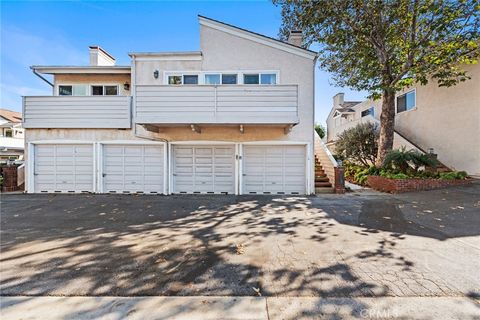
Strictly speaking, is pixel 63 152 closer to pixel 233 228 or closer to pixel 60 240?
pixel 60 240

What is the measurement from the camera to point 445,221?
232 inches

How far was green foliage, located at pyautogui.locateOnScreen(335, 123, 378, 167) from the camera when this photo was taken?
1359cm

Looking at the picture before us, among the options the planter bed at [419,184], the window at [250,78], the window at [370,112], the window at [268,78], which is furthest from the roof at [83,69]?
the window at [370,112]

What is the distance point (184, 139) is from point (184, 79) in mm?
2773

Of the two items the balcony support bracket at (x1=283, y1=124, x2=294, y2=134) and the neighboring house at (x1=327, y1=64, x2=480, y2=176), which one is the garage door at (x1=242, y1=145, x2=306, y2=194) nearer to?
the balcony support bracket at (x1=283, y1=124, x2=294, y2=134)

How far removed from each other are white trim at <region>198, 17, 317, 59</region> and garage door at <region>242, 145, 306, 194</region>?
417 centimetres

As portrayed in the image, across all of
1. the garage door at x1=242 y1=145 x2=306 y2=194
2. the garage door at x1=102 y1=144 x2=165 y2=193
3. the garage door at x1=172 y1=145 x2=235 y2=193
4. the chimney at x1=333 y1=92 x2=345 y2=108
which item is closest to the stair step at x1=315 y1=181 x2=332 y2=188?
the garage door at x1=242 y1=145 x2=306 y2=194

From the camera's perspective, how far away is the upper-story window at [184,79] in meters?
10.2

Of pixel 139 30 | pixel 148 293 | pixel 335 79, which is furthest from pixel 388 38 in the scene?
pixel 148 293

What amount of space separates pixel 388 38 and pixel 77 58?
15512 mm

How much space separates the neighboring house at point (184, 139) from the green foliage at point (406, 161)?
12.9 ft

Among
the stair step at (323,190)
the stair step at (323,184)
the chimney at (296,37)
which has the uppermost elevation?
the chimney at (296,37)

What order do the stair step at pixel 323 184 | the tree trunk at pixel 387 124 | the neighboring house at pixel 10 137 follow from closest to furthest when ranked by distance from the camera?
the stair step at pixel 323 184 → the tree trunk at pixel 387 124 → the neighboring house at pixel 10 137

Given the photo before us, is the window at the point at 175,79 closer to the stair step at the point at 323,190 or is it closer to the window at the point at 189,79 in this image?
the window at the point at 189,79
